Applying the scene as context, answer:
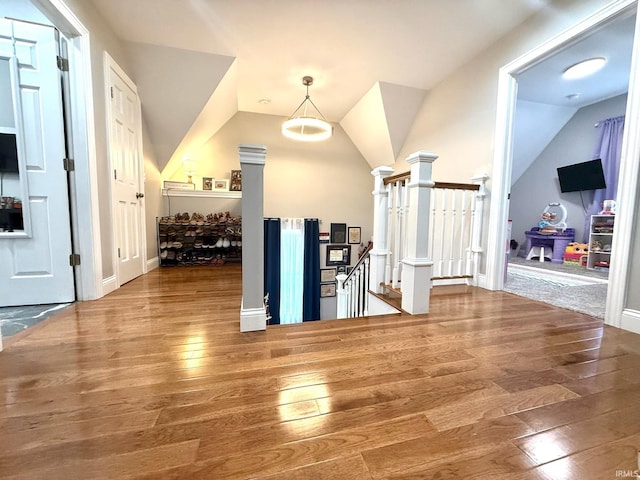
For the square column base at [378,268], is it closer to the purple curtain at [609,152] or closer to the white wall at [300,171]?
the white wall at [300,171]

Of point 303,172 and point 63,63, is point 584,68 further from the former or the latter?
point 63,63

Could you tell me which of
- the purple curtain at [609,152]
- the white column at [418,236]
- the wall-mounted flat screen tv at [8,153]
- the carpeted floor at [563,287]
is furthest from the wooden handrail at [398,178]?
the purple curtain at [609,152]

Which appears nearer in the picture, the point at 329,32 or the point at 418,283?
the point at 418,283

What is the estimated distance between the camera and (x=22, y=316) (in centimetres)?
172

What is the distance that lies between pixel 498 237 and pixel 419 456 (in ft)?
8.06

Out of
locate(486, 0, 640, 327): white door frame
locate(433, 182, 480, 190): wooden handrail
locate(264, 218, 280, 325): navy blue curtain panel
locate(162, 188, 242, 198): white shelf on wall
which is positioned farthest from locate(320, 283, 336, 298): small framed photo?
locate(433, 182, 480, 190): wooden handrail

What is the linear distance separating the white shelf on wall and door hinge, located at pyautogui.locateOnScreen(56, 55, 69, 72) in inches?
78.0

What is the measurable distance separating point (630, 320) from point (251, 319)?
242 centimetres

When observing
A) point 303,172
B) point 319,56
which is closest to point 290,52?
point 319,56

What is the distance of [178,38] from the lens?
2633 mm

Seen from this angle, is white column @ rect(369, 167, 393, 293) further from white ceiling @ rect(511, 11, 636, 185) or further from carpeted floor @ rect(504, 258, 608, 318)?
white ceiling @ rect(511, 11, 636, 185)

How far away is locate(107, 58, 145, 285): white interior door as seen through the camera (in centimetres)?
237

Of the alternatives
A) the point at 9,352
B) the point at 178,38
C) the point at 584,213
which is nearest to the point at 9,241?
the point at 9,352

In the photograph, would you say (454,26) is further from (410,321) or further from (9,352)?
(9,352)
